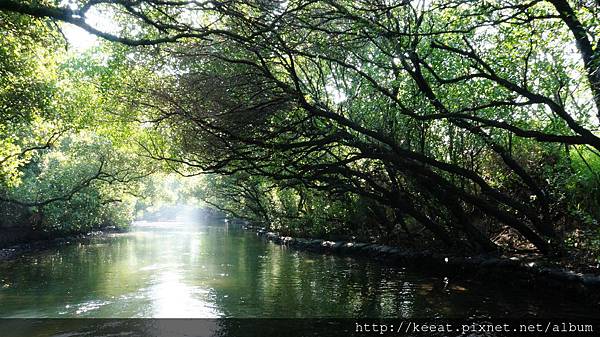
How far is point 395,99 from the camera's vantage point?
11.2 metres

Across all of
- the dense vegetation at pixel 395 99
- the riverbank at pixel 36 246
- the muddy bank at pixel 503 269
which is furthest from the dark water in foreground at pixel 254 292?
the riverbank at pixel 36 246

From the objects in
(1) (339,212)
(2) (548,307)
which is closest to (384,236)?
(1) (339,212)

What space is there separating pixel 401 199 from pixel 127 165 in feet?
81.9

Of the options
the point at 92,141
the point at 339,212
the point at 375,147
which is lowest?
the point at 339,212

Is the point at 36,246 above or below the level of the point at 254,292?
above

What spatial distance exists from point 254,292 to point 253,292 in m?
0.03

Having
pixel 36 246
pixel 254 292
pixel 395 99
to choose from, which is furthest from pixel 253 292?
pixel 36 246

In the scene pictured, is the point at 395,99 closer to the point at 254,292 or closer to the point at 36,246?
the point at 254,292

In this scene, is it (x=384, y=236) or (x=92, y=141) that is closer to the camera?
Answer: (x=384, y=236)

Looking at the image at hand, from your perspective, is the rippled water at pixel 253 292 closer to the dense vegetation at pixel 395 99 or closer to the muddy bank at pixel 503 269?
the muddy bank at pixel 503 269

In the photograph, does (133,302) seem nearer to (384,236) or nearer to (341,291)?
(341,291)

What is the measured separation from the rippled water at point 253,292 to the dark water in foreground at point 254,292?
23 millimetres

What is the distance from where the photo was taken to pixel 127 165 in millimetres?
33719

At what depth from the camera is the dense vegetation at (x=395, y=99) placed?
9195mm
